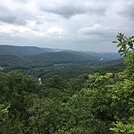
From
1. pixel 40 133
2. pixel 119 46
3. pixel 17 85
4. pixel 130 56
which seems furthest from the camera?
pixel 17 85

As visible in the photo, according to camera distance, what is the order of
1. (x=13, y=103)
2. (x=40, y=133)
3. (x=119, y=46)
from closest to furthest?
(x=119, y=46), (x=40, y=133), (x=13, y=103)

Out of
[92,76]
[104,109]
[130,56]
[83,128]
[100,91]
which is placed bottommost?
[83,128]

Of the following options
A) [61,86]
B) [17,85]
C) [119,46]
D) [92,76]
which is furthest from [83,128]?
[61,86]

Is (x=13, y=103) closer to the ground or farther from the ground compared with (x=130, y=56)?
closer to the ground

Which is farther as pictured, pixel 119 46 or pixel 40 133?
pixel 40 133

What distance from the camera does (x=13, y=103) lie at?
138 feet

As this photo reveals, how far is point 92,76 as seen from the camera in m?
11.9

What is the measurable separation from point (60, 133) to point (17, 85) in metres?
29.7

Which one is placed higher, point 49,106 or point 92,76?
point 92,76

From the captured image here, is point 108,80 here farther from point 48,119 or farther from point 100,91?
point 48,119

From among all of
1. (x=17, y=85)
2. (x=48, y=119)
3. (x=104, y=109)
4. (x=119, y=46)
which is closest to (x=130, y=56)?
(x=119, y=46)

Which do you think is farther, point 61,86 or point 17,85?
point 61,86

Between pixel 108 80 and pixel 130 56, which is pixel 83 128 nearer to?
pixel 108 80

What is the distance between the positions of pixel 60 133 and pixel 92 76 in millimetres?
8840
